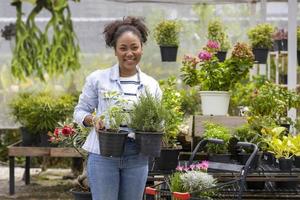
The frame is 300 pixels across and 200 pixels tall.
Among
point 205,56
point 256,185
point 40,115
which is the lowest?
point 256,185

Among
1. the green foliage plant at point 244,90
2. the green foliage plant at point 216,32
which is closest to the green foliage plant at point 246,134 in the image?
the green foliage plant at point 244,90

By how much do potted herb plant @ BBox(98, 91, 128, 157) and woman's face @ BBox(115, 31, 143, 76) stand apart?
0.48 feet

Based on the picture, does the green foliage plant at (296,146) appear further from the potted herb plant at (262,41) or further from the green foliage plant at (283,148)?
the potted herb plant at (262,41)

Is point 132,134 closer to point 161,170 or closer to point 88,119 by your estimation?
point 88,119

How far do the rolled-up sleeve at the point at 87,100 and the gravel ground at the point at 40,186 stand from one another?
3.07 metres

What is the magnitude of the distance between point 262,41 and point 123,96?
361cm

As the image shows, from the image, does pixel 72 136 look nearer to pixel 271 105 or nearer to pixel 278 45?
pixel 271 105

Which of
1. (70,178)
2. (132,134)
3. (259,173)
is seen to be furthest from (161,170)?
(70,178)

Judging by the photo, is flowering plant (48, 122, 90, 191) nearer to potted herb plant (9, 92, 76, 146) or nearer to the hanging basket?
the hanging basket

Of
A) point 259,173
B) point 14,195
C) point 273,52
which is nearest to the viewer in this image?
point 259,173

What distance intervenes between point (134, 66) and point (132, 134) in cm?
31

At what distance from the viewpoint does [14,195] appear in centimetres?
578

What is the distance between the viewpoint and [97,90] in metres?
2.80

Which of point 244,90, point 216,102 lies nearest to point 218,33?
point 244,90
